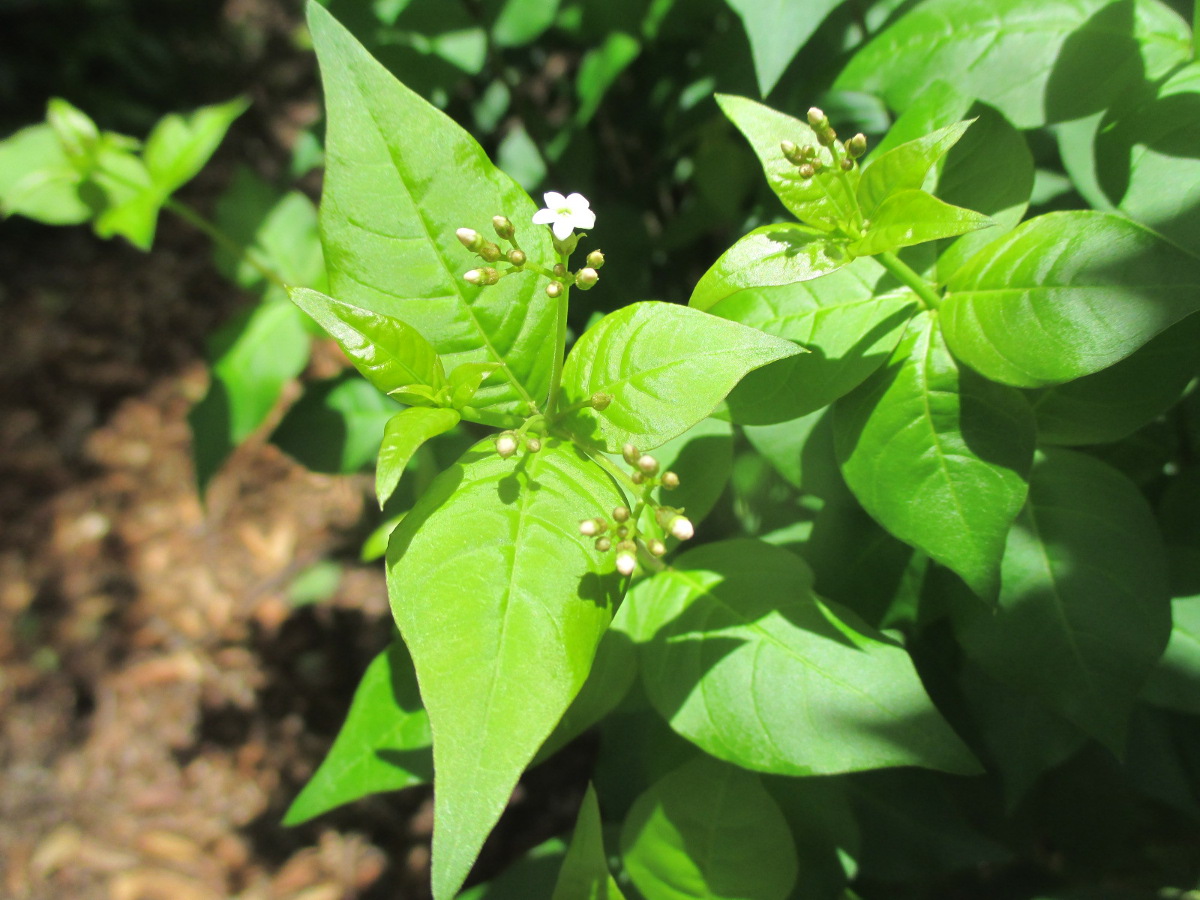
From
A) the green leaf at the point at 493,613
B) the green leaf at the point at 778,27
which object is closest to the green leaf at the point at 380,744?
the green leaf at the point at 493,613

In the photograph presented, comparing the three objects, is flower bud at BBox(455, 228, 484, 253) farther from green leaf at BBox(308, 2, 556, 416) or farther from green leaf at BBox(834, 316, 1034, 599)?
green leaf at BBox(834, 316, 1034, 599)

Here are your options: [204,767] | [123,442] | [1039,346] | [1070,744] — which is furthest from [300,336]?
[123,442]

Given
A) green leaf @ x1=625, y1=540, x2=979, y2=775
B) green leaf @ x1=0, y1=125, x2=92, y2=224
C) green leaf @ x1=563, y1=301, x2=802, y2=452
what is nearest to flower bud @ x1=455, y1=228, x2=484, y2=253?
green leaf @ x1=563, y1=301, x2=802, y2=452

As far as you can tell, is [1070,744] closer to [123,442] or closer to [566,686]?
[566,686]

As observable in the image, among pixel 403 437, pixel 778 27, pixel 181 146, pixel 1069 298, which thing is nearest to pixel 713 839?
pixel 403 437

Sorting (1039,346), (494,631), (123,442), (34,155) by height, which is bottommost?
(123,442)

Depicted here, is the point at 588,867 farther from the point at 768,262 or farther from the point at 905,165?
the point at 905,165
